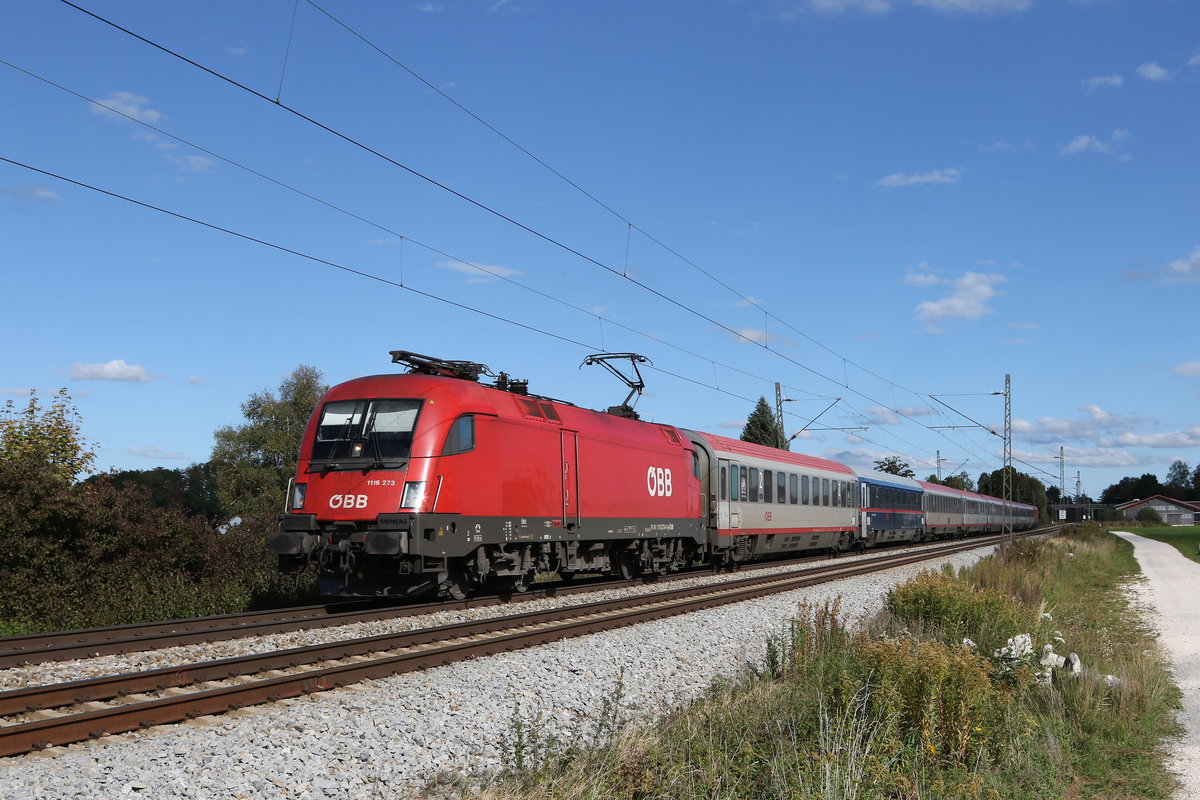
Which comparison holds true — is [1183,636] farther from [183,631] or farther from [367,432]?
[183,631]

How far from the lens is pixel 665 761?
7180 millimetres

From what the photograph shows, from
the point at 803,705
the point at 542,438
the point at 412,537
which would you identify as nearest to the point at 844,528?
the point at 542,438

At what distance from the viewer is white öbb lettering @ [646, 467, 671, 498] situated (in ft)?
67.6

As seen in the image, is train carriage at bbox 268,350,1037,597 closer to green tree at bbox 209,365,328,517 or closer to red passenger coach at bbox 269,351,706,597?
red passenger coach at bbox 269,351,706,597

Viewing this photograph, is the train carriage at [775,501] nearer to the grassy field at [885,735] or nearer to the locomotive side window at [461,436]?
the locomotive side window at [461,436]

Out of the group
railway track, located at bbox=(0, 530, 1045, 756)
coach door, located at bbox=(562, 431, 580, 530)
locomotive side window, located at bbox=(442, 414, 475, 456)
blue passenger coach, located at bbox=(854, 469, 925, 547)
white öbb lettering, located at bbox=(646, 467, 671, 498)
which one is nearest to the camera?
railway track, located at bbox=(0, 530, 1045, 756)

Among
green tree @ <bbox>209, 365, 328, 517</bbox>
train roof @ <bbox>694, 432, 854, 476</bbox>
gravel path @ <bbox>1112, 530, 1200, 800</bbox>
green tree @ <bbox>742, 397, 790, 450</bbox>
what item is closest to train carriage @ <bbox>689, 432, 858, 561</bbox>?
train roof @ <bbox>694, 432, 854, 476</bbox>

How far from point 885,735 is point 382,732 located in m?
3.94

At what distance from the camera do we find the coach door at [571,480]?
17.2 m

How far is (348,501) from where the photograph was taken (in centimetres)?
1379

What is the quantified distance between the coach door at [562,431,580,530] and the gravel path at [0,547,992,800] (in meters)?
4.95

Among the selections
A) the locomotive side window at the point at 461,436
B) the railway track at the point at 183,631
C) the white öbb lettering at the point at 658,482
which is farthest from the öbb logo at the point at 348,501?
the white öbb lettering at the point at 658,482

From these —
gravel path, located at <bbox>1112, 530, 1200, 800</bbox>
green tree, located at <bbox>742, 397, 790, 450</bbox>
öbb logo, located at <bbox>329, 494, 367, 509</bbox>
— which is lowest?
gravel path, located at <bbox>1112, 530, 1200, 800</bbox>

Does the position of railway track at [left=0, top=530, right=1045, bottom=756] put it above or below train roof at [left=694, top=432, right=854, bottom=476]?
below
